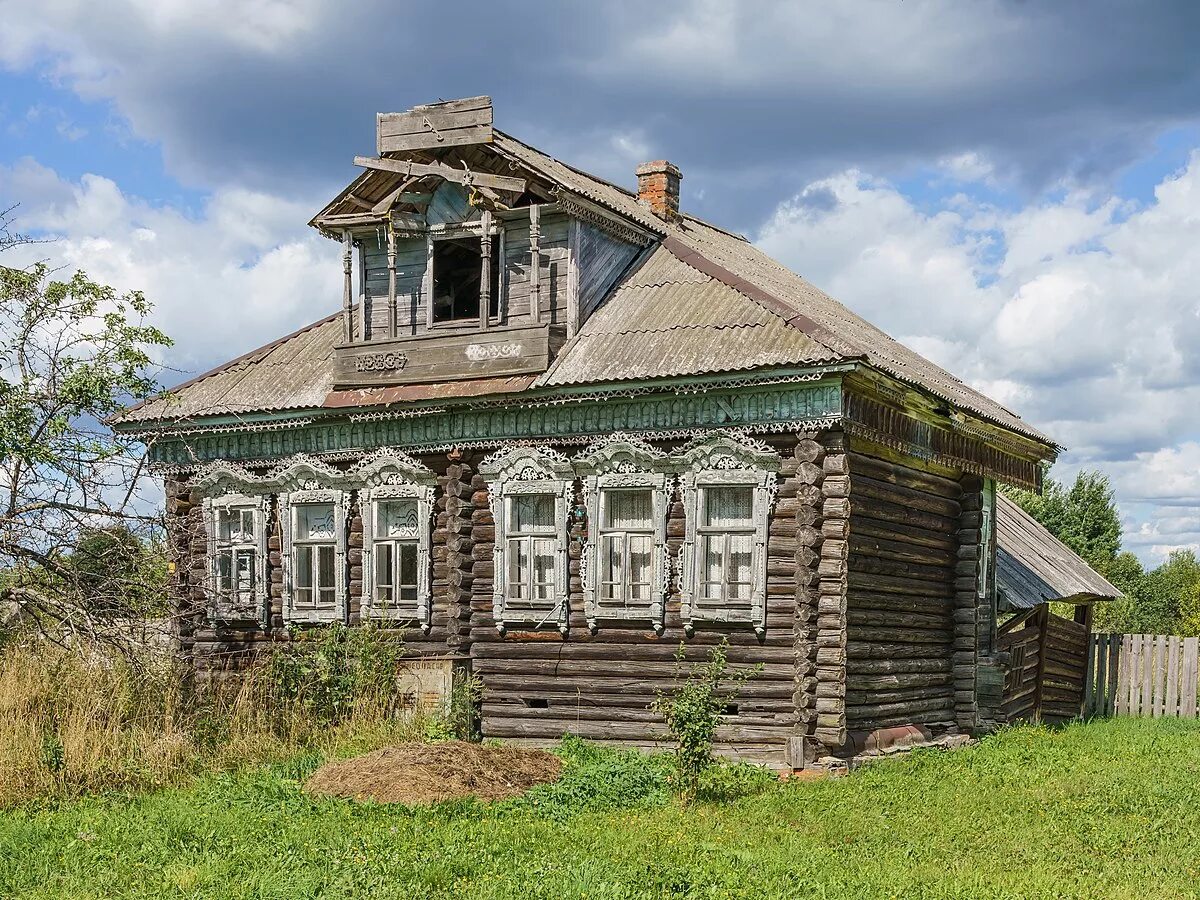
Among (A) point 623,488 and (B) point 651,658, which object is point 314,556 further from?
(B) point 651,658

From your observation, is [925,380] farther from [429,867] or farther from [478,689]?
[429,867]

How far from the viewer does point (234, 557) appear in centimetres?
1855

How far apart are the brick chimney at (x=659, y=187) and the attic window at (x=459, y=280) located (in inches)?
137

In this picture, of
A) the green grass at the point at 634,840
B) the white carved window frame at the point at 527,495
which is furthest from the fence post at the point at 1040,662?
the white carved window frame at the point at 527,495

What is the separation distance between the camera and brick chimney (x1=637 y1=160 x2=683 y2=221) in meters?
20.7

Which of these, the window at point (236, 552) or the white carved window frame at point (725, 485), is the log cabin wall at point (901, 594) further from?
the window at point (236, 552)

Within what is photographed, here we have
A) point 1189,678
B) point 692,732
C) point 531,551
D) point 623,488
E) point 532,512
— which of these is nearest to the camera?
point 692,732

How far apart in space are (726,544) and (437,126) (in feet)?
21.5

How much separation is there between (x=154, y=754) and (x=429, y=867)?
4994 mm

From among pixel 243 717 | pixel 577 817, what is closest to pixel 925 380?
pixel 577 817

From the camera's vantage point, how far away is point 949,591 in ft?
59.8

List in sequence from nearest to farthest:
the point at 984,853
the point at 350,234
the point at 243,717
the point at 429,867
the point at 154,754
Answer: the point at 429,867 → the point at 984,853 → the point at 154,754 → the point at 243,717 → the point at 350,234

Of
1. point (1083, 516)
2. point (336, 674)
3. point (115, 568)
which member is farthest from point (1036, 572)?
point (1083, 516)

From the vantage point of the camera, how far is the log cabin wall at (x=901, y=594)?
15.4m
